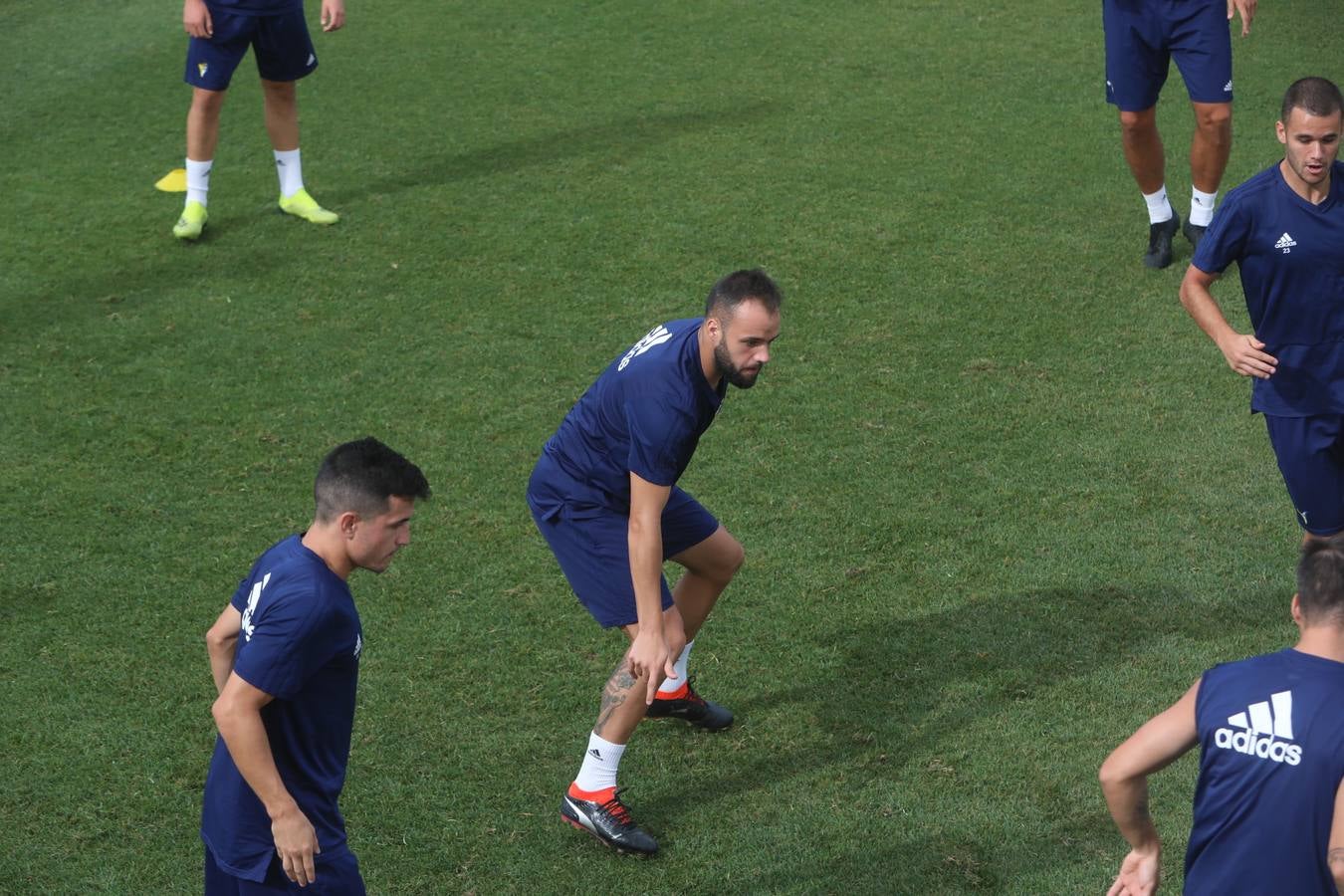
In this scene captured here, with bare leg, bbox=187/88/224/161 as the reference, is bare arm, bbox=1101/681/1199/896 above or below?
above

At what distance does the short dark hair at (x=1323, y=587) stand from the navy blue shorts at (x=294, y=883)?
229 centimetres

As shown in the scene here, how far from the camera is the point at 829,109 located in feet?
35.4

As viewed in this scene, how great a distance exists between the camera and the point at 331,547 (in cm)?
363

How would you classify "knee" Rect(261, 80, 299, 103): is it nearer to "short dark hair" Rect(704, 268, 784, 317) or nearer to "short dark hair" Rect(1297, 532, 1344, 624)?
"short dark hair" Rect(704, 268, 784, 317)

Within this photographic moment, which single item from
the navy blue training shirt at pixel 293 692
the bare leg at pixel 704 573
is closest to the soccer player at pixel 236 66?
the bare leg at pixel 704 573

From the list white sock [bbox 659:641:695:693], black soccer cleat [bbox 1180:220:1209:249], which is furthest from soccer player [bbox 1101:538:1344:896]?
black soccer cleat [bbox 1180:220:1209:249]

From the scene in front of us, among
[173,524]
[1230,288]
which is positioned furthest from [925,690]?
[1230,288]

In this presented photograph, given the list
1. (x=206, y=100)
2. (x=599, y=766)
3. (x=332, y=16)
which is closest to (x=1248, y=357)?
(x=599, y=766)

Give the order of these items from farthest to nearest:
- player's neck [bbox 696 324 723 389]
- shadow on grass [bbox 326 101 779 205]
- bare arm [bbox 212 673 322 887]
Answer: shadow on grass [bbox 326 101 779 205]
player's neck [bbox 696 324 723 389]
bare arm [bbox 212 673 322 887]

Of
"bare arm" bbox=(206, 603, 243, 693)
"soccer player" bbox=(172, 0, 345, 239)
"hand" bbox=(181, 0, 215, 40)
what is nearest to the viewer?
"bare arm" bbox=(206, 603, 243, 693)

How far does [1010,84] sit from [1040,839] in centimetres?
756

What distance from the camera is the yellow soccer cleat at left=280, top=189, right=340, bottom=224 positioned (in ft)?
30.5

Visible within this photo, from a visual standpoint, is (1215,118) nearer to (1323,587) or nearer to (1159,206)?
(1159,206)

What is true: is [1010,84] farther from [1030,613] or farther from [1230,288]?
[1030,613]
